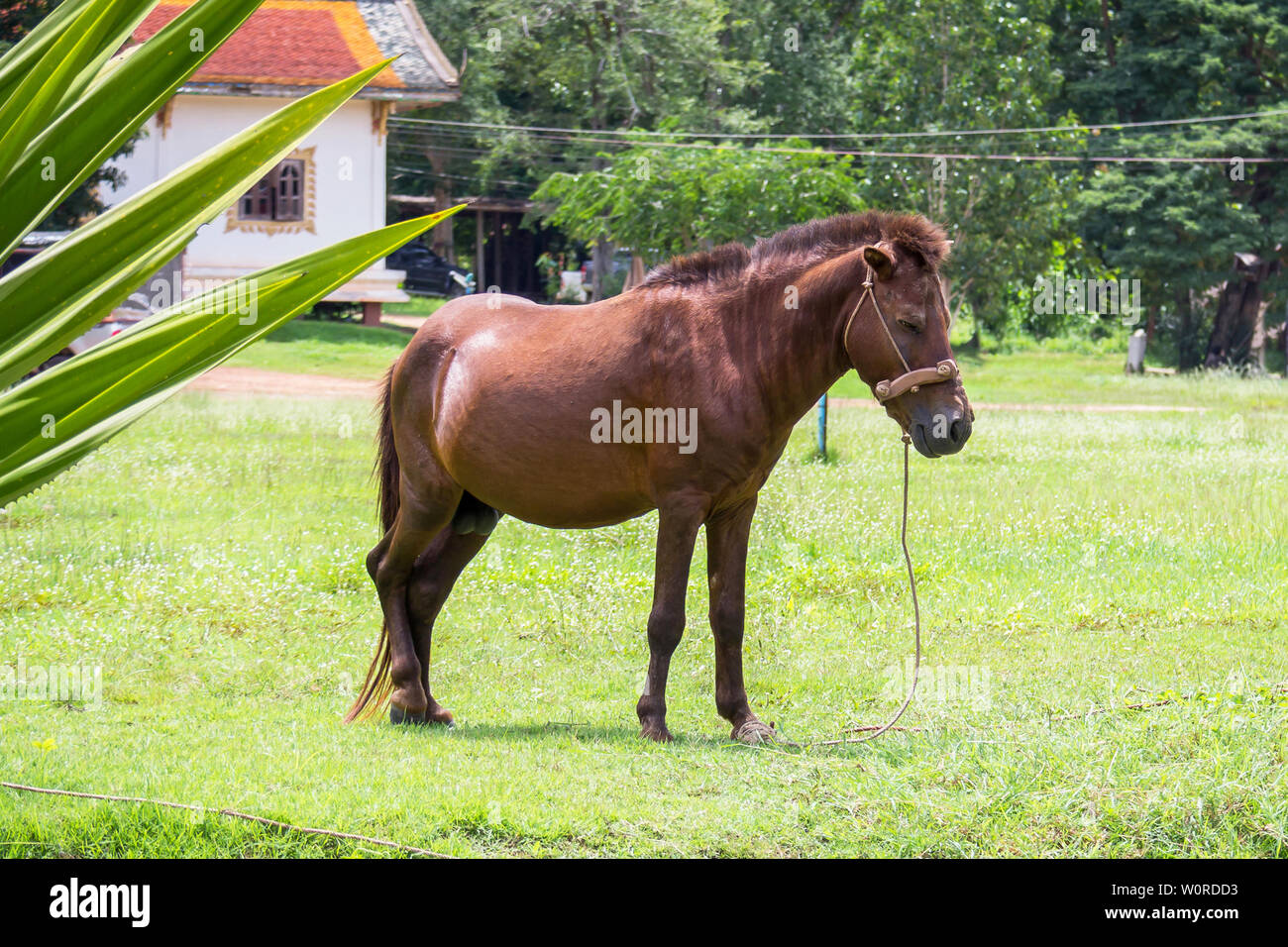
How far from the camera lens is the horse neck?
6207 millimetres

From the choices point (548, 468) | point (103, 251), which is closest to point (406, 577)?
point (548, 468)

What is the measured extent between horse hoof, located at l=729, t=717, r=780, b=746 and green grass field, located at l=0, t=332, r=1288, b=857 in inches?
5.4

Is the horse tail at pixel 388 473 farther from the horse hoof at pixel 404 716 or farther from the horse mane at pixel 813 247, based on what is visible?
the horse mane at pixel 813 247

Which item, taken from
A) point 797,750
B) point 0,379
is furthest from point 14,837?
point 0,379

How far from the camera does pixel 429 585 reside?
7078 millimetres

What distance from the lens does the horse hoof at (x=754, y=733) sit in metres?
6.41

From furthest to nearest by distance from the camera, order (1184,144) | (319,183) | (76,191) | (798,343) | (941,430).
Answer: (1184,144) → (319,183) → (76,191) → (798,343) → (941,430)

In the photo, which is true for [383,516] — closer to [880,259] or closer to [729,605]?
[729,605]

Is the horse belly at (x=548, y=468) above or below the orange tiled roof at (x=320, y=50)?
below

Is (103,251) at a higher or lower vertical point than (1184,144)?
lower

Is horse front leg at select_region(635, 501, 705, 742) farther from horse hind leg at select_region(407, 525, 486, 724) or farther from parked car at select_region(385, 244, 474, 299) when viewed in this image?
parked car at select_region(385, 244, 474, 299)

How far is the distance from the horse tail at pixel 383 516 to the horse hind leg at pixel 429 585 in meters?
0.17

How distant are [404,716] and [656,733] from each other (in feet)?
4.28

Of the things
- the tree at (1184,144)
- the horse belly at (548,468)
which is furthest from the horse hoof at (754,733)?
the tree at (1184,144)
